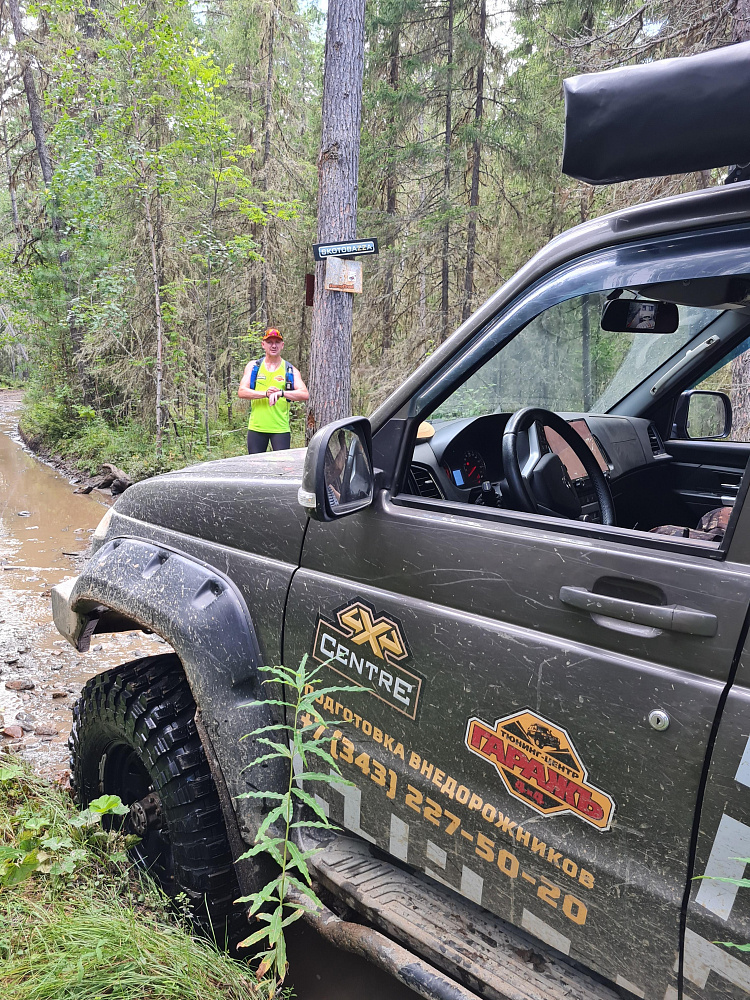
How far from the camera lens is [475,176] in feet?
41.8

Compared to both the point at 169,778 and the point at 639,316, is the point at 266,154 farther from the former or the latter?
the point at 169,778

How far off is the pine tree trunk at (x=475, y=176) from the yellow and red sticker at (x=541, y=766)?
1144 cm

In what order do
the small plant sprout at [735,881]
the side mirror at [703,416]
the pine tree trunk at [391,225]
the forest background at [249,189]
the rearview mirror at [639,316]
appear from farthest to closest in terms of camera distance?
the pine tree trunk at [391,225], the forest background at [249,189], the side mirror at [703,416], the rearview mirror at [639,316], the small plant sprout at [735,881]

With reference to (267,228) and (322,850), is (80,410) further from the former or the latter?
(322,850)

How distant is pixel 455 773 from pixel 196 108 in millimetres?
12036

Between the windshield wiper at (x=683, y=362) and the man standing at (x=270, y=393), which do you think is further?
the man standing at (x=270, y=393)

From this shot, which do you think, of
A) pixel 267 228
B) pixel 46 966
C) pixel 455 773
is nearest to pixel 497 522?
pixel 455 773

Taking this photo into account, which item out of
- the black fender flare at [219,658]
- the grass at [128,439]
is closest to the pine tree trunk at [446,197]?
the grass at [128,439]

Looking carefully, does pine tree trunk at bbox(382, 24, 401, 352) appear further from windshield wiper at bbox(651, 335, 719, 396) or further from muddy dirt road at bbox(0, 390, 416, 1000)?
windshield wiper at bbox(651, 335, 719, 396)

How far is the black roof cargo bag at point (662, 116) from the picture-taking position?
1396 millimetres

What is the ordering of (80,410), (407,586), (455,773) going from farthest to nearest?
(80,410) → (407,586) → (455,773)

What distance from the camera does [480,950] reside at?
1.75m

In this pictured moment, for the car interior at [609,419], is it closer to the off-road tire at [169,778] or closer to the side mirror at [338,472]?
the side mirror at [338,472]

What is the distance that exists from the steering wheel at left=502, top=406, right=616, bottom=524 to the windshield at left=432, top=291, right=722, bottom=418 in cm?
11
